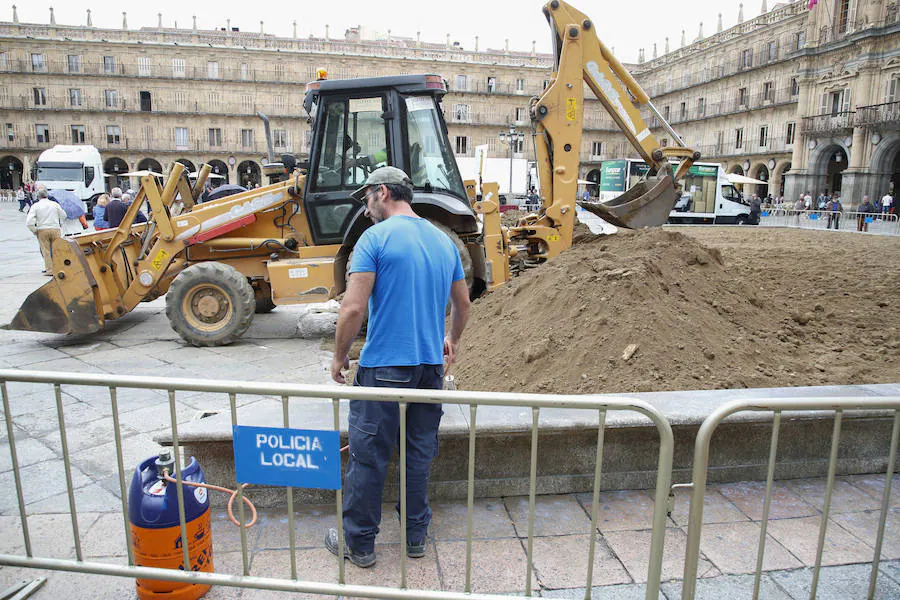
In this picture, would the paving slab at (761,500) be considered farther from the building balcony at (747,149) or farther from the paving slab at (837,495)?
the building balcony at (747,149)

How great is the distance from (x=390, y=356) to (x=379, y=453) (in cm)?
44

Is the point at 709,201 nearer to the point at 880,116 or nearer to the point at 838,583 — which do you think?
the point at 880,116

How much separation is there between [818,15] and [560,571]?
44.0m

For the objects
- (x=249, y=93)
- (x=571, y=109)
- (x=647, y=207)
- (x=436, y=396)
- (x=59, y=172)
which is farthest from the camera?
(x=249, y=93)

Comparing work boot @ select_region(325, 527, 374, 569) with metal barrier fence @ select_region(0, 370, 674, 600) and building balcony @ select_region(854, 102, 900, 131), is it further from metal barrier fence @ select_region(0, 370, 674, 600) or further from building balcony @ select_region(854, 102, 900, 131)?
building balcony @ select_region(854, 102, 900, 131)

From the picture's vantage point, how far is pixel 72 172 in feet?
95.1

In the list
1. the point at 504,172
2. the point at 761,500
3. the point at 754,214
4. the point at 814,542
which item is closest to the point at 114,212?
the point at 761,500

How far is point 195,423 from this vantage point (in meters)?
3.19

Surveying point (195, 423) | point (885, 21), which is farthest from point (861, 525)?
point (885, 21)

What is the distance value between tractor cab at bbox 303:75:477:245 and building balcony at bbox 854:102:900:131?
34.5 metres

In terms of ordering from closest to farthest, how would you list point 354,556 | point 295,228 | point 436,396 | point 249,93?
point 436,396 < point 354,556 < point 295,228 < point 249,93

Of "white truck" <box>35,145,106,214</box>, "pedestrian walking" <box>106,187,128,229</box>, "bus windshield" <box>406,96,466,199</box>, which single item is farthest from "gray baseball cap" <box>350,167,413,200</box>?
"white truck" <box>35,145,106,214</box>

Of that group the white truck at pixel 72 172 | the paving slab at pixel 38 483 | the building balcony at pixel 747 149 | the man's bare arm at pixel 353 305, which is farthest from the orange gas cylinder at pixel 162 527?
the building balcony at pixel 747 149

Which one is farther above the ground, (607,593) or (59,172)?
(59,172)
